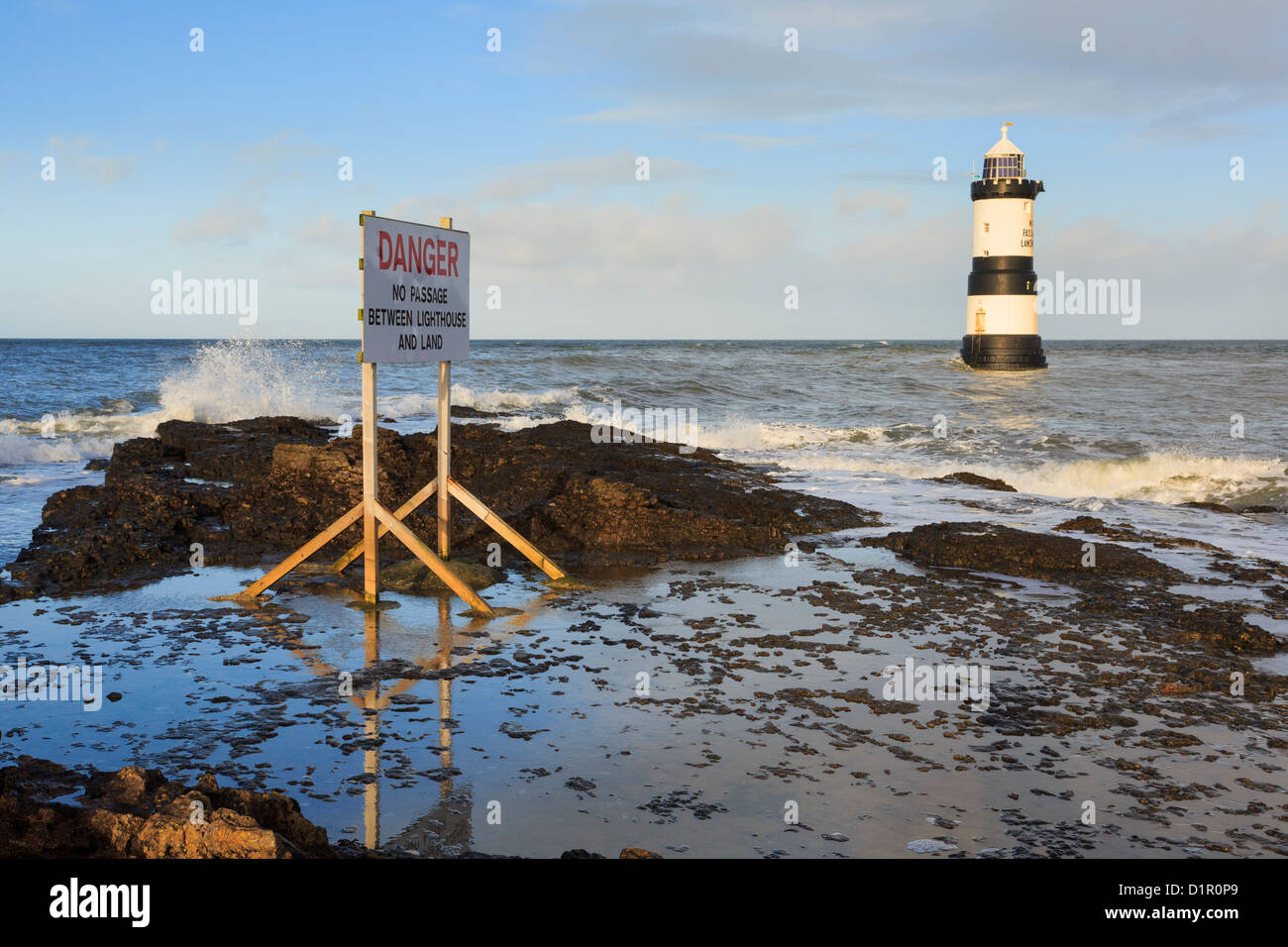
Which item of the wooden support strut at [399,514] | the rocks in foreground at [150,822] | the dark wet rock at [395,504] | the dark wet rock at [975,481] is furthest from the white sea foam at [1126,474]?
the rocks in foreground at [150,822]

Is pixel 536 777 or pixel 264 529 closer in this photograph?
pixel 536 777

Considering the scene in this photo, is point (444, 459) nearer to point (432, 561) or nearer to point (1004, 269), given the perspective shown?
point (432, 561)

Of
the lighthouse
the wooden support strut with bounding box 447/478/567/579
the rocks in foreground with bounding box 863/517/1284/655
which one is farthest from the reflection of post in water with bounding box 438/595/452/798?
the lighthouse

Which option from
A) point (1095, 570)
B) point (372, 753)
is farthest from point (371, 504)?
point (1095, 570)

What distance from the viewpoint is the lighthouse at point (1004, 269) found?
125 feet

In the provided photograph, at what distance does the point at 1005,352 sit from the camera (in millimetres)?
39688

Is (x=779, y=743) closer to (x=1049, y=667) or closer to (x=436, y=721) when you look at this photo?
(x=436, y=721)

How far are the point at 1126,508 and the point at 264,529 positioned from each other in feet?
36.0

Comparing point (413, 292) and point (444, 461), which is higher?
point (413, 292)

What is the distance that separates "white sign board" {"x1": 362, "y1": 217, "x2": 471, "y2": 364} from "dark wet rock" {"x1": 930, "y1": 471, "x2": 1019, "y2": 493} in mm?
9388

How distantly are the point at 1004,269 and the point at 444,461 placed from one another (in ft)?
113
